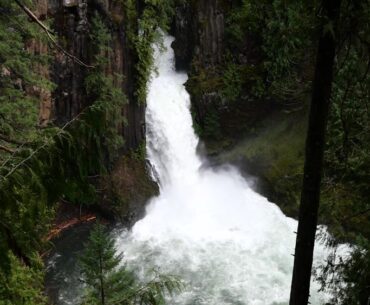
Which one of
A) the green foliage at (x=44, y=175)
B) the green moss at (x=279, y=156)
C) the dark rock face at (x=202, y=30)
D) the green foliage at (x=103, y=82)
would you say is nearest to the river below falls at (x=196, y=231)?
the green moss at (x=279, y=156)

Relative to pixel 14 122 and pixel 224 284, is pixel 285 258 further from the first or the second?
pixel 14 122

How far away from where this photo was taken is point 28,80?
10492 mm

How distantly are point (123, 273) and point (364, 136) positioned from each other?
453 cm

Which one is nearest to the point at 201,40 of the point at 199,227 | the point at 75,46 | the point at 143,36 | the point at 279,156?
the point at 143,36

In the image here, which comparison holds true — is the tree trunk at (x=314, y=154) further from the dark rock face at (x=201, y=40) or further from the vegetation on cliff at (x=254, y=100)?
the dark rock face at (x=201, y=40)

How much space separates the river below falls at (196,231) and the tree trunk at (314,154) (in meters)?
6.94

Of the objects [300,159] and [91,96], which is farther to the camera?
[300,159]

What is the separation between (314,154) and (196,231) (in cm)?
1191

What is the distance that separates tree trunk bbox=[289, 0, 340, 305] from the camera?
13.5ft

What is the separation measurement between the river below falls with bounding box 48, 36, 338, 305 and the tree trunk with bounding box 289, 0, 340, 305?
6942mm

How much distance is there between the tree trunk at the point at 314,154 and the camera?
412 cm

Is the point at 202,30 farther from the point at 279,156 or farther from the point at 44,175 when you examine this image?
the point at 44,175

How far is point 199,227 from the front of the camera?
1628 centimetres

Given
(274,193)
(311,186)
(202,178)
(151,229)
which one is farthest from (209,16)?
(311,186)
